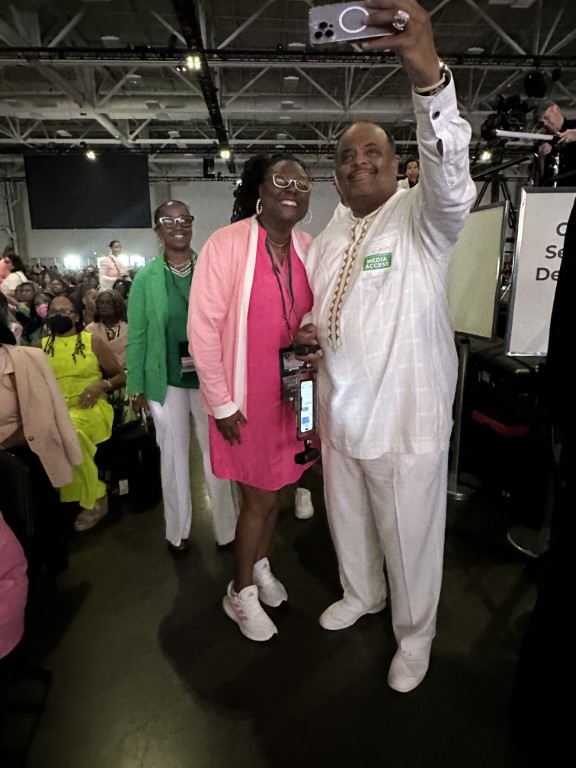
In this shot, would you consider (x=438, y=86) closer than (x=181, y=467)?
Yes

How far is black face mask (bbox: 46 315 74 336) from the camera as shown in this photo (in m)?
2.92

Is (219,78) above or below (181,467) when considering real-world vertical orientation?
above

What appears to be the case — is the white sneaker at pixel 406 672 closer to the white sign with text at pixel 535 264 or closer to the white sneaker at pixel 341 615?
the white sneaker at pixel 341 615

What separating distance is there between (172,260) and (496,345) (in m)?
2.23

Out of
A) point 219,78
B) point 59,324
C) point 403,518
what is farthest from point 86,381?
point 219,78

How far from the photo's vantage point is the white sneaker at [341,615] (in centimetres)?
198

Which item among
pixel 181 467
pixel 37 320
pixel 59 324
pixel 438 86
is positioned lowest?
pixel 181 467

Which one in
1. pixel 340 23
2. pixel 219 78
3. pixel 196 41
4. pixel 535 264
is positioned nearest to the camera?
pixel 340 23

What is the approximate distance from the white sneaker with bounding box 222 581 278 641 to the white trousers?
43 centimetres

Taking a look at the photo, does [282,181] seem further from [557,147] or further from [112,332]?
[112,332]

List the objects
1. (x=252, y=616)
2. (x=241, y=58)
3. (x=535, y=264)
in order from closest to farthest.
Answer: (x=252, y=616) → (x=535, y=264) → (x=241, y=58)

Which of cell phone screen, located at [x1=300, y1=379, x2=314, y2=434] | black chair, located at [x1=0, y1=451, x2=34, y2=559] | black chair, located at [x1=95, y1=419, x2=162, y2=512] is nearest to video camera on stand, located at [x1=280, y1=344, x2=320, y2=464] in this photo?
cell phone screen, located at [x1=300, y1=379, x2=314, y2=434]

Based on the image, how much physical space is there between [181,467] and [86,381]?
1033 millimetres

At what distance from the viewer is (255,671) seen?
5.90 ft
